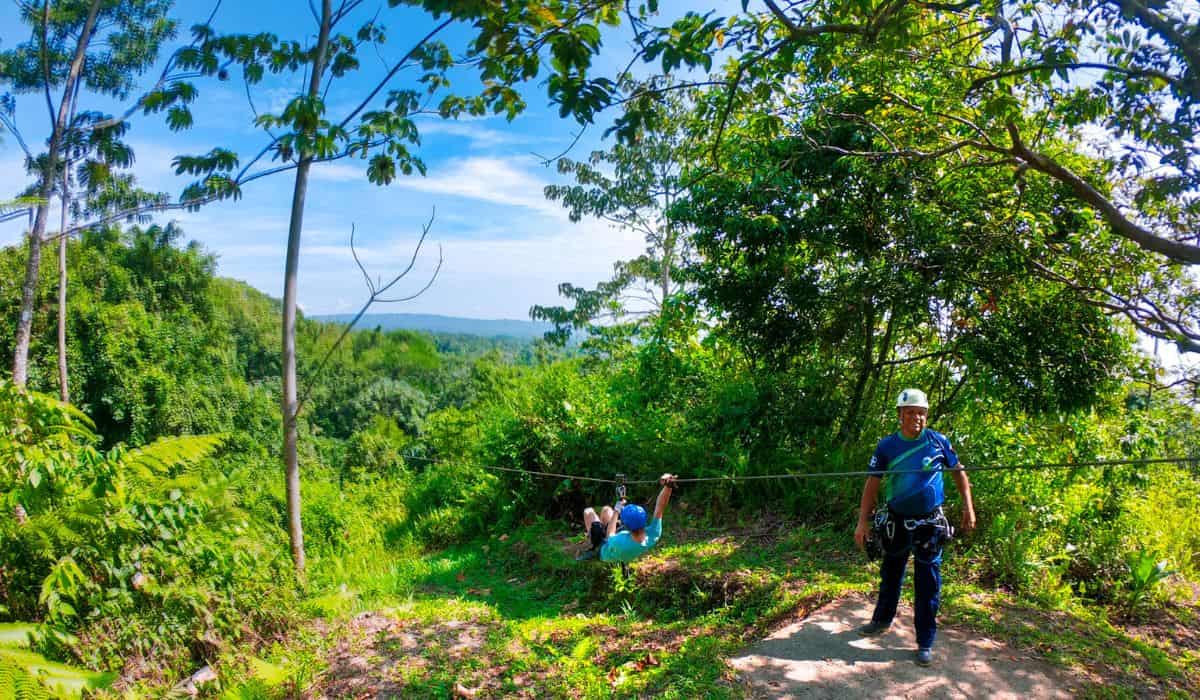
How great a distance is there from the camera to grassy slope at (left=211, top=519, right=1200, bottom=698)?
400 cm

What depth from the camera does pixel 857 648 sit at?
4020 mm

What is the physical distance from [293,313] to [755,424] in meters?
4.65

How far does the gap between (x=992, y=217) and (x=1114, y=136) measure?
100cm

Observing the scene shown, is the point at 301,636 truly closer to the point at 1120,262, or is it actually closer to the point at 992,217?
the point at 992,217

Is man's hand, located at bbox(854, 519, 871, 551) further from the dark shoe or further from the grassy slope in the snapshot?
the grassy slope

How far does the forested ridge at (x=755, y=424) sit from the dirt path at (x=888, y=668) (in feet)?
0.65

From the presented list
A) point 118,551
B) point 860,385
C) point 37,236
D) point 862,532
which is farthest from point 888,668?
point 37,236

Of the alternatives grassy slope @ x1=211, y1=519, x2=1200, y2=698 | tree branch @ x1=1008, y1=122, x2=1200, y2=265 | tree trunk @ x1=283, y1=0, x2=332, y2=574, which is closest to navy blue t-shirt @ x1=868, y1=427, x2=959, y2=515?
grassy slope @ x1=211, y1=519, x2=1200, y2=698

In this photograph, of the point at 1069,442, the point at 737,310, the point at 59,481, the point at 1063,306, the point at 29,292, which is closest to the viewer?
the point at 59,481

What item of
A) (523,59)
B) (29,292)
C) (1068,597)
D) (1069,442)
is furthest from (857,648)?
(29,292)

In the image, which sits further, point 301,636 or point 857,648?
point 301,636

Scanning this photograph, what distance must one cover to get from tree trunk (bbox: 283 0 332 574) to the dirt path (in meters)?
3.58

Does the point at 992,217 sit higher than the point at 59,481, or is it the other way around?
the point at 992,217

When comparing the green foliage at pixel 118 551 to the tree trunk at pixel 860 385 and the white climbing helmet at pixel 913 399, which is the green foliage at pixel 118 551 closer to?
the white climbing helmet at pixel 913 399
